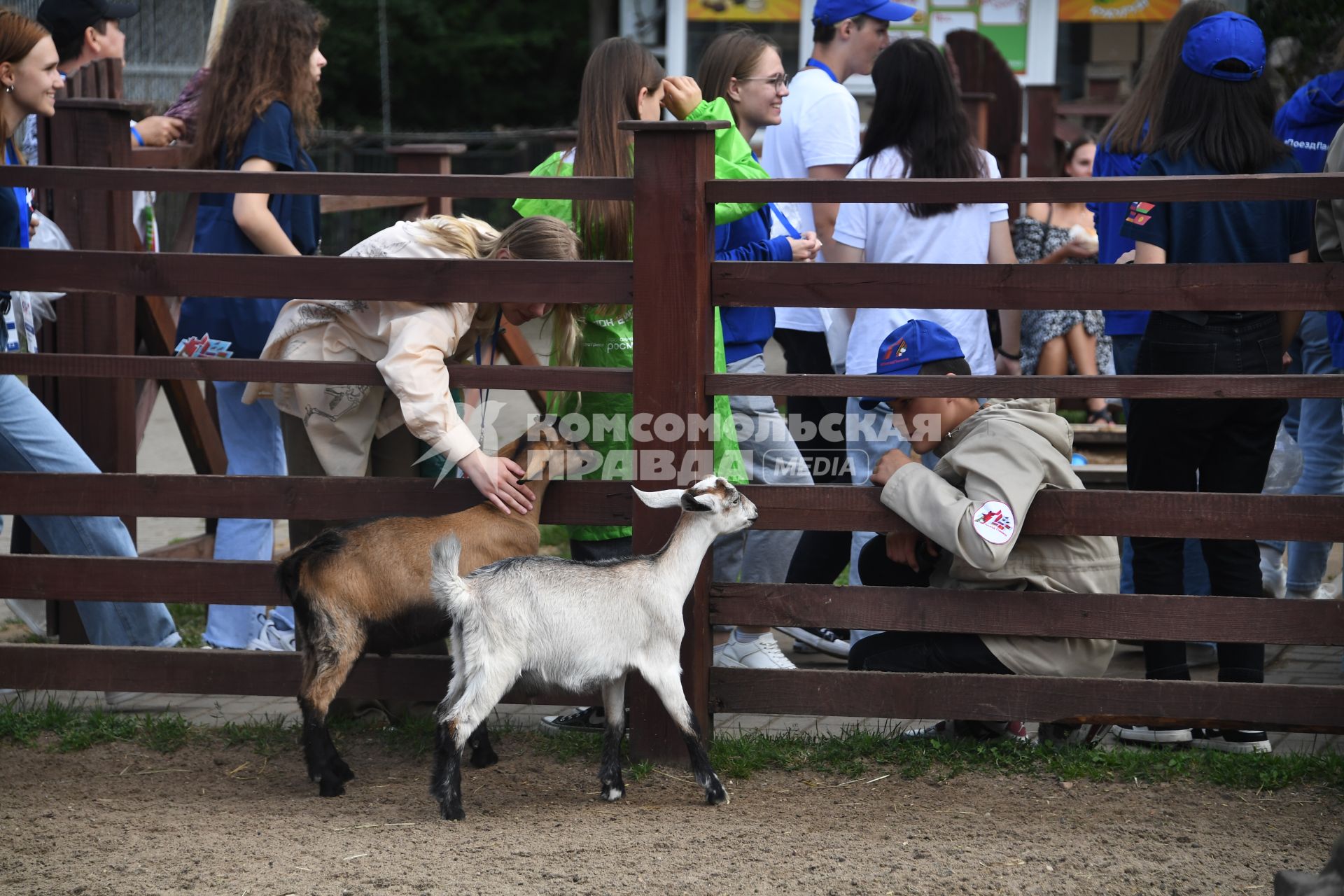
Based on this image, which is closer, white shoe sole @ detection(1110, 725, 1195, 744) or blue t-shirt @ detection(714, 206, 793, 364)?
white shoe sole @ detection(1110, 725, 1195, 744)

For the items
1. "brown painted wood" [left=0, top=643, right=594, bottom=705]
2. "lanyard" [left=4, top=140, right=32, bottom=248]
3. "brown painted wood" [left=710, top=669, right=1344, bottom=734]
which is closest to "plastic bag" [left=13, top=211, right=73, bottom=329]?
"lanyard" [left=4, top=140, right=32, bottom=248]

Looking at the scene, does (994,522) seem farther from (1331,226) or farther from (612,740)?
(1331,226)

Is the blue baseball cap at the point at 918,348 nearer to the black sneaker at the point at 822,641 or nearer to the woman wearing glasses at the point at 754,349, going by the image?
the woman wearing glasses at the point at 754,349

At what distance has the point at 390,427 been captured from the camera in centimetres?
427

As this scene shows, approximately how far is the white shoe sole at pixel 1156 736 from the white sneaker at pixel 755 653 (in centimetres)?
113

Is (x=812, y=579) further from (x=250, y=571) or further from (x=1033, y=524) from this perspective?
(x=250, y=571)

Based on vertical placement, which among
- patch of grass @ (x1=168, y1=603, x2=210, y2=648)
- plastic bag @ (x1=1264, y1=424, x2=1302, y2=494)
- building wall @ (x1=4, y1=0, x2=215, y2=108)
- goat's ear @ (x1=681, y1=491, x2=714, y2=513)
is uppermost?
building wall @ (x1=4, y1=0, x2=215, y2=108)

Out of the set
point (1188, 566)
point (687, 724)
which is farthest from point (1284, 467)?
point (687, 724)

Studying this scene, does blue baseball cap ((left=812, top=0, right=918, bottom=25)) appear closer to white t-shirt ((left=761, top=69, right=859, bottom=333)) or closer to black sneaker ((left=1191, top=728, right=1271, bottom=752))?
white t-shirt ((left=761, top=69, right=859, bottom=333))

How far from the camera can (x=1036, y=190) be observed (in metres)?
3.65

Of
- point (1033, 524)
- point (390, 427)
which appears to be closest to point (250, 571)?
point (390, 427)

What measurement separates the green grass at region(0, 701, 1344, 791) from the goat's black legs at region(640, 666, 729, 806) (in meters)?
0.25

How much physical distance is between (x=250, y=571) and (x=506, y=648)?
3.48 feet

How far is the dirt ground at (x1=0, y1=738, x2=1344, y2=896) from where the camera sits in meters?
3.25
